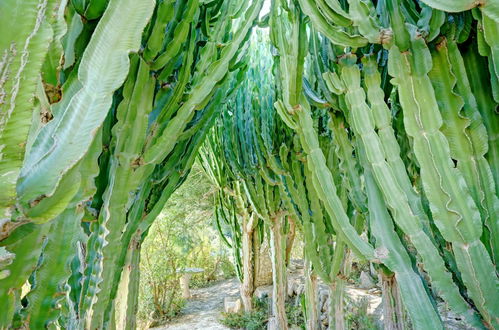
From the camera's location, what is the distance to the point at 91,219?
4.92ft

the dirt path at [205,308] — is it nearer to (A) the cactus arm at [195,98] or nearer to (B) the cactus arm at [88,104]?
(A) the cactus arm at [195,98]

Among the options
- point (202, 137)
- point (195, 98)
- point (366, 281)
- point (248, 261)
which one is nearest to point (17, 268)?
point (195, 98)

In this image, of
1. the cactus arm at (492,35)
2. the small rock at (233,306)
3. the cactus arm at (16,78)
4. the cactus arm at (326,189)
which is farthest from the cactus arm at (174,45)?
the small rock at (233,306)

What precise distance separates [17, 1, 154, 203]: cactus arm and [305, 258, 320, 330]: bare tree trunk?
269cm

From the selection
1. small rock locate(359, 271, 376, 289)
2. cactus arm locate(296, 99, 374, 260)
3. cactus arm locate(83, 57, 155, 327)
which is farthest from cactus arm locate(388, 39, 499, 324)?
small rock locate(359, 271, 376, 289)

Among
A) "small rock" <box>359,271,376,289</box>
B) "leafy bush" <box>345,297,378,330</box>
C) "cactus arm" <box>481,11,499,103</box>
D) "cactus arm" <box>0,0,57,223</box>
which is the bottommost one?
"leafy bush" <box>345,297,378,330</box>

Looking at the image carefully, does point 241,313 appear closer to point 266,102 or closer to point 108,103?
point 266,102

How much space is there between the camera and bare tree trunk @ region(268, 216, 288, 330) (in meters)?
3.84

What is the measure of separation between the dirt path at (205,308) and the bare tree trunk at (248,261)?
25.1 inches

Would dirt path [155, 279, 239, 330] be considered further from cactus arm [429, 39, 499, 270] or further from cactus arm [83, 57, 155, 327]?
cactus arm [429, 39, 499, 270]

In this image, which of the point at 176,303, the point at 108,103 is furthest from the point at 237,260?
the point at 108,103

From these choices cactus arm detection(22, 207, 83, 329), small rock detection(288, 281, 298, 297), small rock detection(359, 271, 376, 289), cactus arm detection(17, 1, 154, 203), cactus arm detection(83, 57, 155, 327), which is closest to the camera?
cactus arm detection(17, 1, 154, 203)

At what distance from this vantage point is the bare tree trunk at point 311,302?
9.91 feet

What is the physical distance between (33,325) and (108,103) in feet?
2.25
